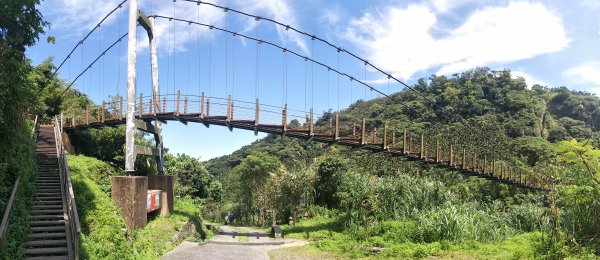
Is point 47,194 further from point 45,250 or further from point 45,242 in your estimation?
point 45,250

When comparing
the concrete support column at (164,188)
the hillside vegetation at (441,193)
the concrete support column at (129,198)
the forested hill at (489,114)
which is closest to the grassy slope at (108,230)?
the concrete support column at (129,198)

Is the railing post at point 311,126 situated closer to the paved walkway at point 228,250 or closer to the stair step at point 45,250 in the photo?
the paved walkway at point 228,250

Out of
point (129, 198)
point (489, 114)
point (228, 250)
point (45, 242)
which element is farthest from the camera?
point (489, 114)

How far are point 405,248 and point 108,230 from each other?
8.77 meters

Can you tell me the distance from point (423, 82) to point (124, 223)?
90.4 metres

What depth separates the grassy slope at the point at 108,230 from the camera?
1097 centimetres

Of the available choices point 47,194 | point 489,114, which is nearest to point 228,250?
point 47,194

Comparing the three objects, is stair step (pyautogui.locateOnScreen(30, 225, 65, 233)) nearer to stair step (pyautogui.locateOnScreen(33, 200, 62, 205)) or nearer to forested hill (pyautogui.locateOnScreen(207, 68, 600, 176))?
stair step (pyautogui.locateOnScreen(33, 200, 62, 205))

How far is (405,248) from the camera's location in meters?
12.3

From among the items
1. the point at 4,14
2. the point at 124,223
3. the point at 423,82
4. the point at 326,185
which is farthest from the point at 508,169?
the point at 423,82

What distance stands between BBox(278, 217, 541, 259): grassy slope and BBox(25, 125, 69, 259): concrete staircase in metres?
6.05

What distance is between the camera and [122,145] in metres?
24.3

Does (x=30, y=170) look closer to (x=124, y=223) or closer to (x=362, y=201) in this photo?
(x=124, y=223)

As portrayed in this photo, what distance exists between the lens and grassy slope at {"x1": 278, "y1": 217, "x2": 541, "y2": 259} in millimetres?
11086
